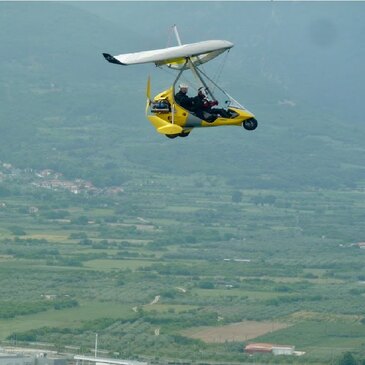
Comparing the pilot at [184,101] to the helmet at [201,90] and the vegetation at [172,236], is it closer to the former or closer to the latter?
the helmet at [201,90]

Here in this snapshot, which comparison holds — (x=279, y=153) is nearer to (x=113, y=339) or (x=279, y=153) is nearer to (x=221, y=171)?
(x=221, y=171)

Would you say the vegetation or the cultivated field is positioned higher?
the vegetation

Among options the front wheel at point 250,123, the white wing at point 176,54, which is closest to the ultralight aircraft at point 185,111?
the front wheel at point 250,123

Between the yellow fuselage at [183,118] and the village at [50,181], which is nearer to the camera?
the yellow fuselage at [183,118]

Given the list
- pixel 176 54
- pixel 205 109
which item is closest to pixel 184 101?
pixel 205 109

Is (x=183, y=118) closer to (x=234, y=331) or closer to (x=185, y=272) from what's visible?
(x=234, y=331)

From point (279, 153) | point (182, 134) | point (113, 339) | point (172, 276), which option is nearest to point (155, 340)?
point (113, 339)

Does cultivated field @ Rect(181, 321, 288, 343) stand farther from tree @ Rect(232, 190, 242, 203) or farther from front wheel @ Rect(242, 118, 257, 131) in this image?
tree @ Rect(232, 190, 242, 203)

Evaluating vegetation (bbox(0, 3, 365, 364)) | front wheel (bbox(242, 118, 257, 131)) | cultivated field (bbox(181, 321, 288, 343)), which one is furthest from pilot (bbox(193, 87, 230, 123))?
cultivated field (bbox(181, 321, 288, 343))
